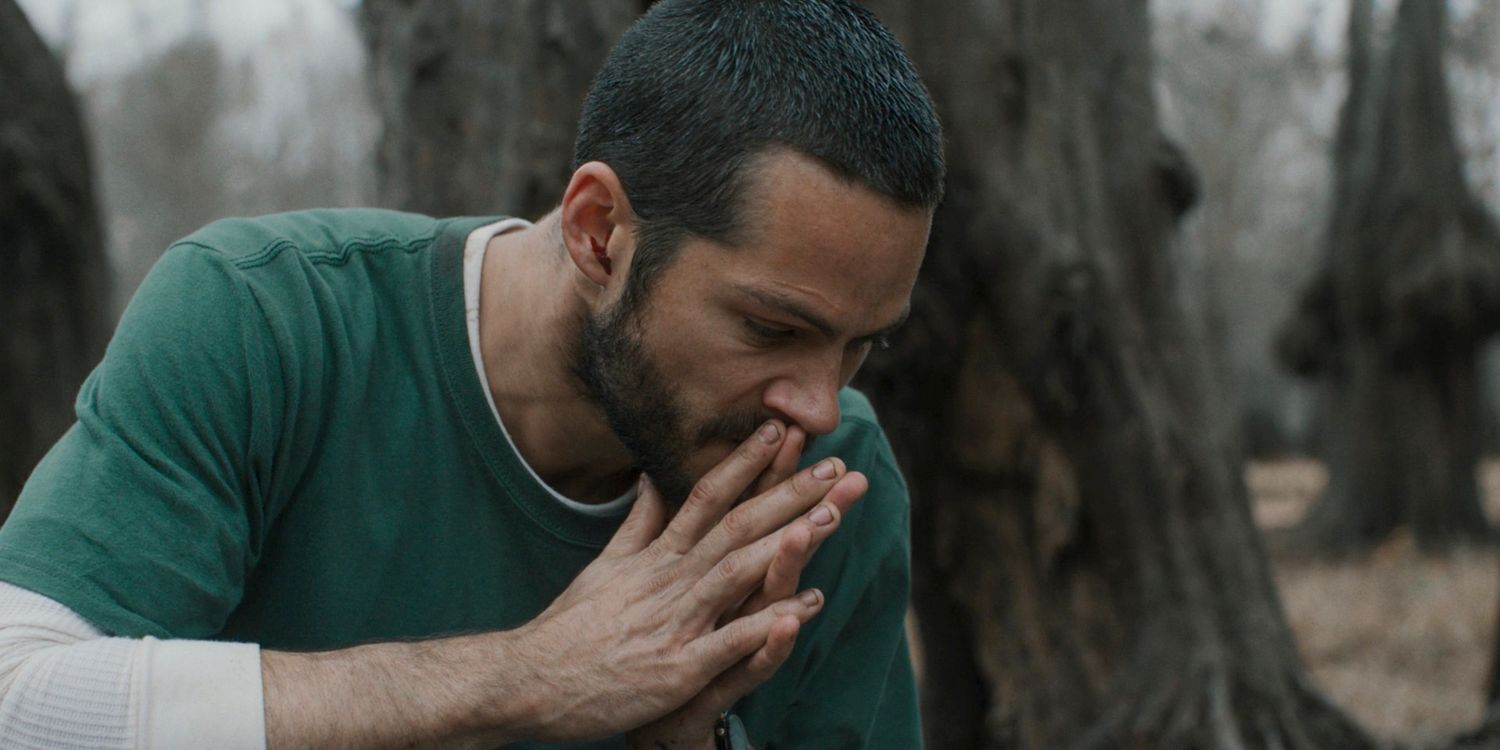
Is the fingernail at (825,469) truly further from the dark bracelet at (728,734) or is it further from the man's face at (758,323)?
the dark bracelet at (728,734)

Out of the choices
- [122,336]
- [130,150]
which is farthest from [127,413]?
[130,150]

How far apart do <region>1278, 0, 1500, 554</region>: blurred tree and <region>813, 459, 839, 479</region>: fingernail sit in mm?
9144

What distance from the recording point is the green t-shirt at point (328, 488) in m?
2.07

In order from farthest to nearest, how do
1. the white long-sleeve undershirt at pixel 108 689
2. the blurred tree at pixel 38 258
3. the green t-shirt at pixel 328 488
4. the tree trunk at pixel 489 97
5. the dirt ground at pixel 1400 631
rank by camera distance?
the dirt ground at pixel 1400 631, the blurred tree at pixel 38 258, the tree trunk at pixel 489 97, the green t-shirt at pixel 328 488, the white long-sleeve undershirt at pixel 108 689

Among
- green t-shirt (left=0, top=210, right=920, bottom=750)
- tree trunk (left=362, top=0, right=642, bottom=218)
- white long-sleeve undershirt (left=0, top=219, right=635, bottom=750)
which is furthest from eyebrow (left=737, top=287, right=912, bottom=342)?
tree trunk (left=362, top=0, right=642, bottom=218)

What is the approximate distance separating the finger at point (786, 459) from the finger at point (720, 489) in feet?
0.04

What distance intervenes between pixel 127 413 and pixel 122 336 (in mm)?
148

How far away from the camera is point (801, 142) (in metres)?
2.24

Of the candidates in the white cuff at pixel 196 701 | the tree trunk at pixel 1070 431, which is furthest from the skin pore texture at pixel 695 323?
the tree trunk at pixel 1070 431

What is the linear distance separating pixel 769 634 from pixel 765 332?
441mm

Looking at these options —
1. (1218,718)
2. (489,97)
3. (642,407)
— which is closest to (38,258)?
(489,97)

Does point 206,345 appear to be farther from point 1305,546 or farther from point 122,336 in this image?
point 1305,546

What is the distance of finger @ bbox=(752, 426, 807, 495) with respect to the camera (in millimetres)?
2318

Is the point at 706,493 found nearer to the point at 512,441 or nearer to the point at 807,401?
the point at 807,401
